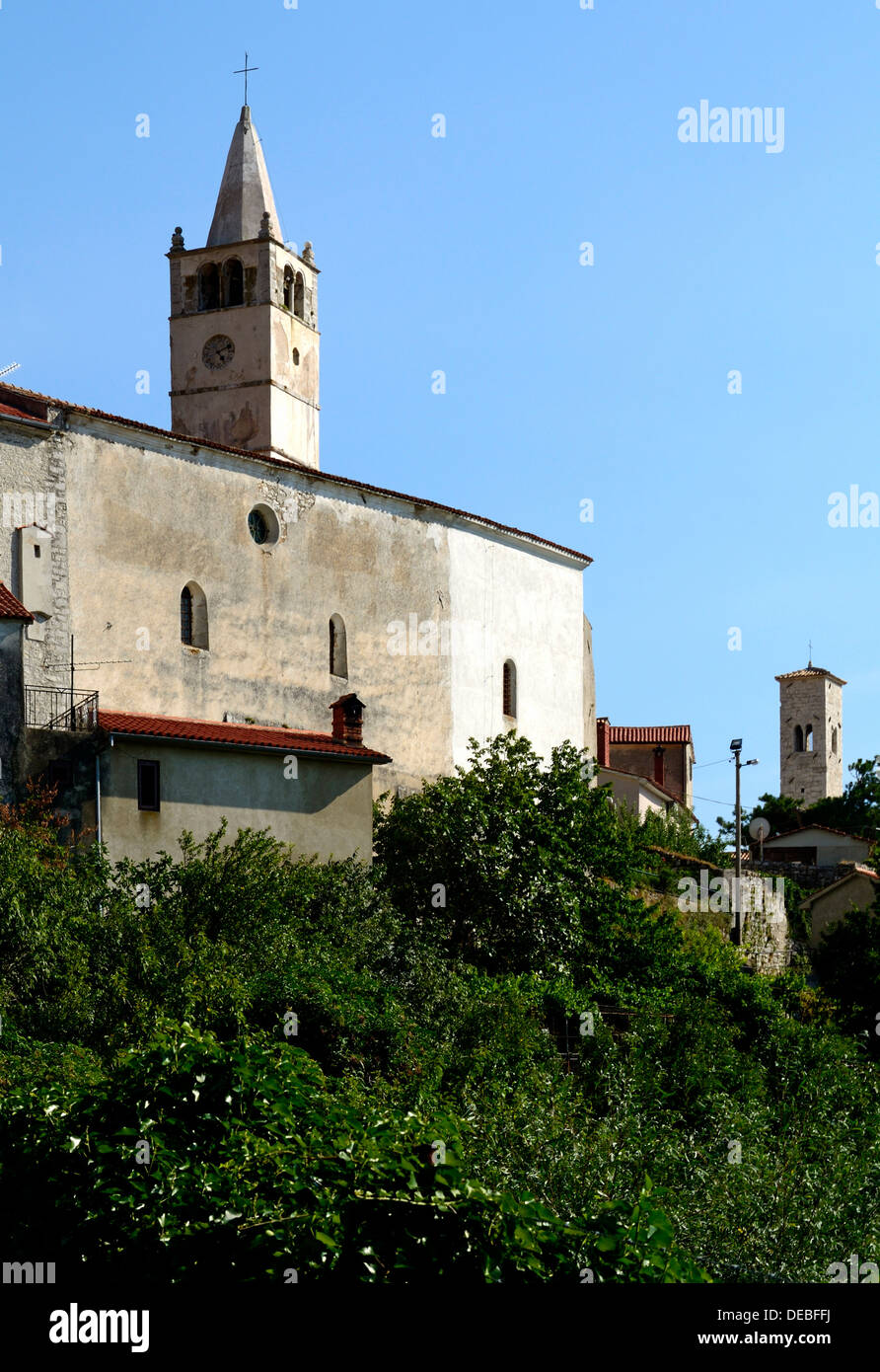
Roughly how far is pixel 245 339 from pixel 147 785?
76.5 feet

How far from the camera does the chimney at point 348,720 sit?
34062 millimetres

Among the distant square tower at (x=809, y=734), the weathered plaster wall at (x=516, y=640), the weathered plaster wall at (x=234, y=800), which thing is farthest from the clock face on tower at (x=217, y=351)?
the distant square tower at (x=809, y=734)

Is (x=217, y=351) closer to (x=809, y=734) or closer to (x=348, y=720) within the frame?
(x=348, y=720)

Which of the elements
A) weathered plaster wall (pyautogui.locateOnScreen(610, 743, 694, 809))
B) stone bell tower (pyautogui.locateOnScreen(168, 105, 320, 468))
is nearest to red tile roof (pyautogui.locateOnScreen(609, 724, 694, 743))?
weathered plaster wall (pyautogui.locateOnScreen(610, 743, 694, 809))

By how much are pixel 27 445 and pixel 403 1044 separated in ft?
45.9

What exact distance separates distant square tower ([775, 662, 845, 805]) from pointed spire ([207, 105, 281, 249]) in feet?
187

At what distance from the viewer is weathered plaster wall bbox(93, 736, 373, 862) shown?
28344mm

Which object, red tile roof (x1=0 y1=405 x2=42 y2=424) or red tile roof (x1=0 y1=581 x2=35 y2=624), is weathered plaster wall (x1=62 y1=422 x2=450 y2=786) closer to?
red tile roof (x1=0 y1=405 x2=42 y2=424)

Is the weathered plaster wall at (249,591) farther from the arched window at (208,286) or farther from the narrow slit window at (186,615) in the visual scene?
the arched window at (208,286)

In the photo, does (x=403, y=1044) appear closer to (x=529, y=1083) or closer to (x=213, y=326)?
(x=529, y=1083)

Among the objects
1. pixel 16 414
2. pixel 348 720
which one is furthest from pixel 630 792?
pixel 16 414

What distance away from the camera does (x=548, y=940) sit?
31.8m

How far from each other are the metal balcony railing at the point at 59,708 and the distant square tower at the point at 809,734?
7356cm
